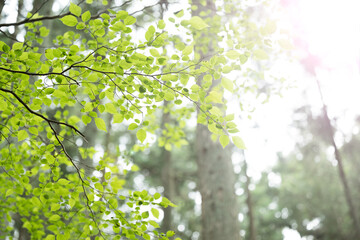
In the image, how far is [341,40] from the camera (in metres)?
10.6

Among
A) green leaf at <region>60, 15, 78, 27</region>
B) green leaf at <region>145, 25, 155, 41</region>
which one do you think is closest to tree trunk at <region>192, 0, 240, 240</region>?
green leaf at <region>145, 25, 155, 41</region>

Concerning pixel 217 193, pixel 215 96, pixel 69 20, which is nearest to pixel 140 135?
pixel 215 96

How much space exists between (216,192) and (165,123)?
1.16 m

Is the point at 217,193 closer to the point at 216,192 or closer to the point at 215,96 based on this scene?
the point at 216,192

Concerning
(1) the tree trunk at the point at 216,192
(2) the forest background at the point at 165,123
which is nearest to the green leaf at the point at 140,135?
(2) the forest background at the point at 165,123

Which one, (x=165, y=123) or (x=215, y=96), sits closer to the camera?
(x=215, y=96)

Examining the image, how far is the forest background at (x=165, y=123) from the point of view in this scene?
187 cm

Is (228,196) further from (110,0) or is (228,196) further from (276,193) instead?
(276,193)

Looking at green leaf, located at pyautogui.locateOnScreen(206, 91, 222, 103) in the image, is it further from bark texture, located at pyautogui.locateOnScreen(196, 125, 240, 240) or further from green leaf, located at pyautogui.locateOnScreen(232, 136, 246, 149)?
bark texture, located at pyautogui.locateOnScreen(196, 125, 240, 240)

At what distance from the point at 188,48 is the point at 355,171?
13464 mm

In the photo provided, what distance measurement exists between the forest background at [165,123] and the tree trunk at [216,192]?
0.02m

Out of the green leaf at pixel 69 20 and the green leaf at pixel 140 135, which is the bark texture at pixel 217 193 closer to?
the green leaf at pixel 140 135

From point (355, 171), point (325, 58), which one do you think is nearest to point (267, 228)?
point (355, 171)

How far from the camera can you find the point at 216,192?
366 centimetres
